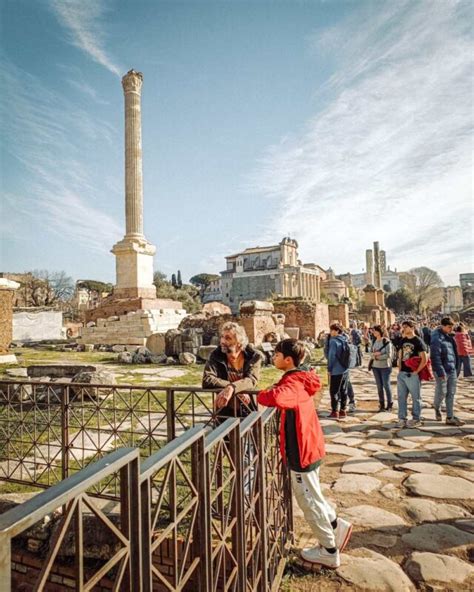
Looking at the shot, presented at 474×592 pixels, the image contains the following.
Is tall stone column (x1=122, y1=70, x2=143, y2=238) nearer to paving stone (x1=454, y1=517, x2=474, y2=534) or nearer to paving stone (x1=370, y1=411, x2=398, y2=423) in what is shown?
paving stone (x1=370, y1=411, x2=398, y2=423)

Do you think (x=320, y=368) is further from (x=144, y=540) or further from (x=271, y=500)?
(x=144, y=540)

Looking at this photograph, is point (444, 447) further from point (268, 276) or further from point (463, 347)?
point (268, 276)

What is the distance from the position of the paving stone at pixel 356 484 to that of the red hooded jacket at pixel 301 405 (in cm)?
141

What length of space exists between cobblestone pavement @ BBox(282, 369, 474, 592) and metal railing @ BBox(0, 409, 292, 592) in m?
0.48

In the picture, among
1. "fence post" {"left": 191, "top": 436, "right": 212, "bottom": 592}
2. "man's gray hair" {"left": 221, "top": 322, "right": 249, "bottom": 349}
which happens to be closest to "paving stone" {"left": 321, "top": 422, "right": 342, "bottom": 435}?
"man's gray hair" {"left": 221, "top": 322, "right": 249, "bottom": 349}

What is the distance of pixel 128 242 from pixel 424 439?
59.8 ft

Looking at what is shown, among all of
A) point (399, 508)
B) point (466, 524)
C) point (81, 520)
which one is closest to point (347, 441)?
point (399, 508)

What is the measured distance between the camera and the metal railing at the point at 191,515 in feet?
3.39

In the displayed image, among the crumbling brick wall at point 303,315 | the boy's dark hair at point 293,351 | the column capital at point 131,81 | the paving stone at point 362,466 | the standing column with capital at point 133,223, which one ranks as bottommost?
the paving stone at point 362,466

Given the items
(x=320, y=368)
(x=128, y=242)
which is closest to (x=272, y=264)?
(x=128, y=242)

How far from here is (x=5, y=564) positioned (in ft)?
2.63

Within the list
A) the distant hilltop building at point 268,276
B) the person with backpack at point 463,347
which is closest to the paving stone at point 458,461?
the person with backpack at point 463,347

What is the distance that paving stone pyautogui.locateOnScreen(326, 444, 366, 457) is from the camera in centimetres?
476

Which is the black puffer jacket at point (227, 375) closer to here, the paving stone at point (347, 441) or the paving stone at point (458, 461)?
the paving stone at point (347, 441)
